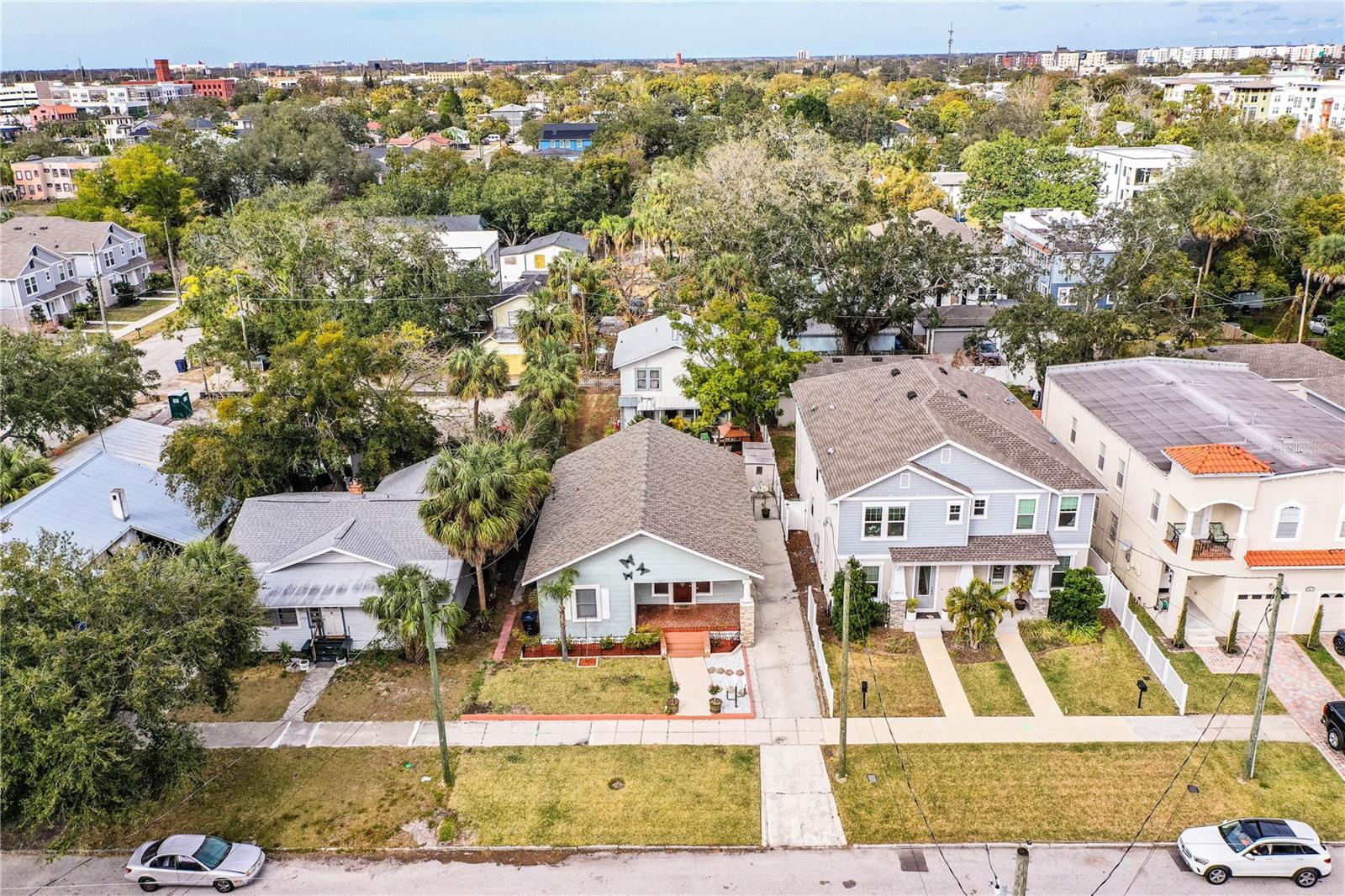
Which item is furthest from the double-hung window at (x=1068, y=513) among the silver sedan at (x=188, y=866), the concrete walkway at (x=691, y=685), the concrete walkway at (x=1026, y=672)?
the silver sedan at (x=188, y=866)

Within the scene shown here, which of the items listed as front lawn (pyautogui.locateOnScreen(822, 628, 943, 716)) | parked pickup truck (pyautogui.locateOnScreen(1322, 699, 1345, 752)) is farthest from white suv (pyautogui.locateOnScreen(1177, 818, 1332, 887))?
front lawn (pyautogui.locateOnScreen(822, 628, 943, 716))

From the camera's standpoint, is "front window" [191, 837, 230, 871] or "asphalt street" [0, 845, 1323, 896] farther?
"front window" [191, 837, 230, 871]

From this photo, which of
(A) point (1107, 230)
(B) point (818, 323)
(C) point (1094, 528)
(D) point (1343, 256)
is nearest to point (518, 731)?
(C) point (1094, 528)

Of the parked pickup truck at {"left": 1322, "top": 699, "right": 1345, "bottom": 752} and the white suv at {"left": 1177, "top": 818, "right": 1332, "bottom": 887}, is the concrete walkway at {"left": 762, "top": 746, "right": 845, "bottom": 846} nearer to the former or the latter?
the white suv at {"left": 1177, "top": 818, "right": 1332, "bottom": 887}

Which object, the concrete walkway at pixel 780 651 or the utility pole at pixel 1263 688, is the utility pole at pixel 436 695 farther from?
the utility pole at pixel 1263 688

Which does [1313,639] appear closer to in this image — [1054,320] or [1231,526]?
[1231,526]

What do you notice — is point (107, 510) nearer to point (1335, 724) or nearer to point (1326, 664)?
point (1335, 724)
